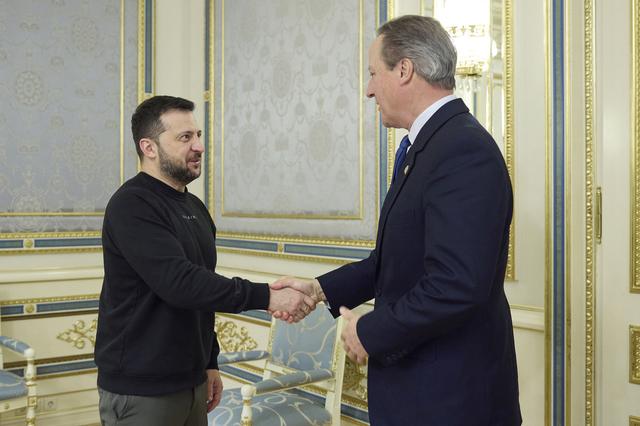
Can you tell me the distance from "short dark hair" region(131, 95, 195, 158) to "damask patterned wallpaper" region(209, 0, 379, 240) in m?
1.33

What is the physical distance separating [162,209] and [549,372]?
1508 millimetres

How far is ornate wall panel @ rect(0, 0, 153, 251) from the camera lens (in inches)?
160

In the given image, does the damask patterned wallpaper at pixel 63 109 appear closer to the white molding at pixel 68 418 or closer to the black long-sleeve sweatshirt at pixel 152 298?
the white molding at pixel 68 418

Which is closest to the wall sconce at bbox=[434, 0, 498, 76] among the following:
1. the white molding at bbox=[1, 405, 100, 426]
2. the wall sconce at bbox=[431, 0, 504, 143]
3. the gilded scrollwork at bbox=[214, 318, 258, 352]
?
the wall sconce at bbox=[431, 0, 504, 143]

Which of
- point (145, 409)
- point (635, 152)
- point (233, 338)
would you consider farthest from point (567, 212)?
point (233, 338)

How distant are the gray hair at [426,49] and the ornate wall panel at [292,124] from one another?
5.27 feet

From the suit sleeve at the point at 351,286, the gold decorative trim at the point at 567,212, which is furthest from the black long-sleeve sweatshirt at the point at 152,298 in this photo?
the gold decorative trim at the point at 567,212

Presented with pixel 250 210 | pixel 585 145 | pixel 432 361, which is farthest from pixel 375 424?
pixel 250 210

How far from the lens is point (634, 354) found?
2.35 metres

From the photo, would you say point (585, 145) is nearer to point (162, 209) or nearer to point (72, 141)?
point (162, 209)

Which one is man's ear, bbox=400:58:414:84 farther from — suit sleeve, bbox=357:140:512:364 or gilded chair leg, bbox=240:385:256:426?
gilded chair leg, bbox=240:385:256:426

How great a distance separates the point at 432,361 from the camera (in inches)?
62.0

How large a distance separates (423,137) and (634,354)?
1.26m

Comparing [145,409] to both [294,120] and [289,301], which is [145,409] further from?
[294,120]
